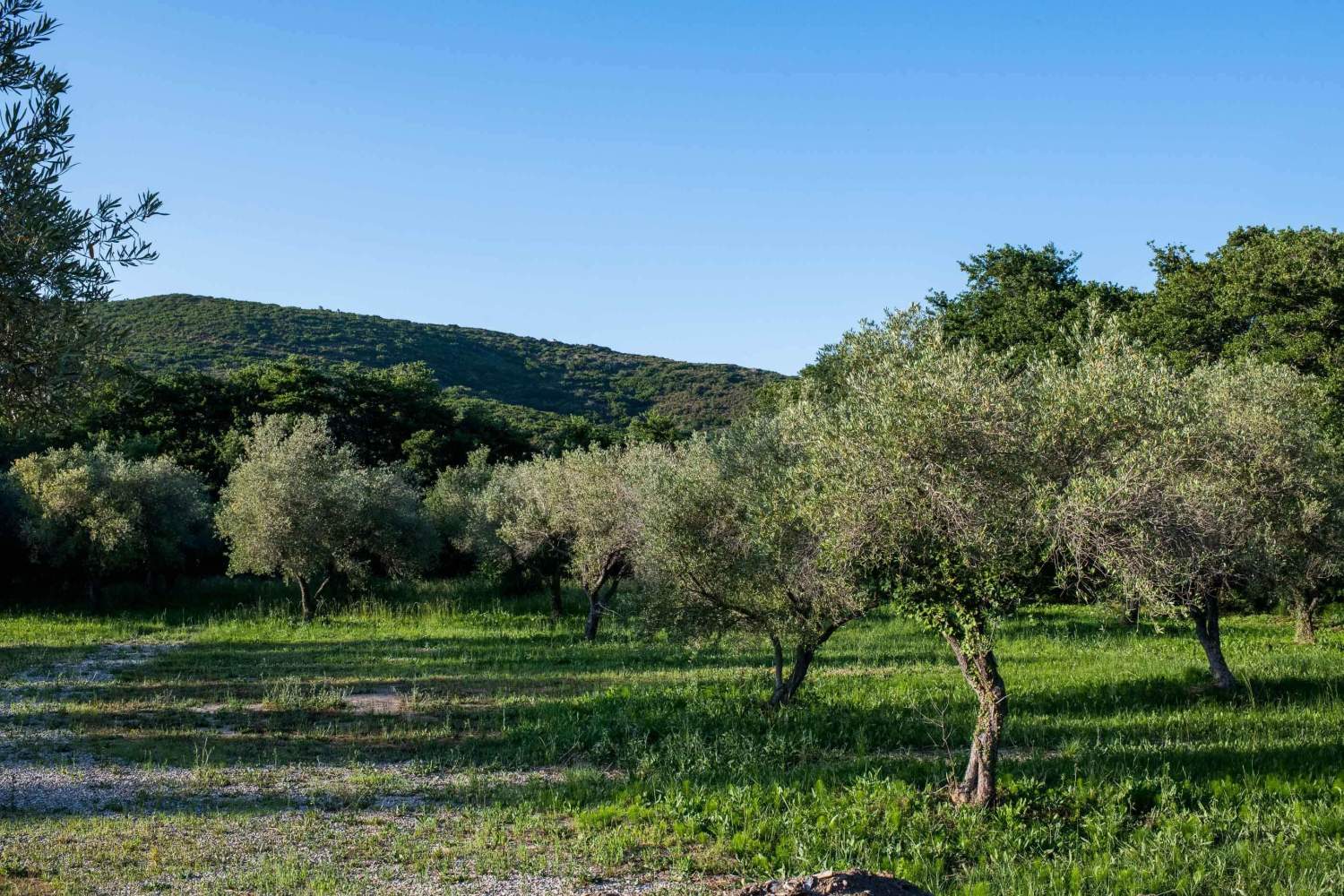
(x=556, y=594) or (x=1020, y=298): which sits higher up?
(x=1020, y=298)

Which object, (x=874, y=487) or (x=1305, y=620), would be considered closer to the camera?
(x=874, y=487)

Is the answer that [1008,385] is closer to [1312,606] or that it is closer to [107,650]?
[1312,606]

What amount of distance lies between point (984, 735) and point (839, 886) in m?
5.35

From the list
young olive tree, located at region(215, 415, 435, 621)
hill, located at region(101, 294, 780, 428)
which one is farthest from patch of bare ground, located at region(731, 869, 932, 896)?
hill, located at region(101, 294, 780, 428)

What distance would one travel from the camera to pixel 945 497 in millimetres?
8875

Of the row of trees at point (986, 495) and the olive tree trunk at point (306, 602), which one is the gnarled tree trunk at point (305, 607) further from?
the row of trees at point (986, 495)

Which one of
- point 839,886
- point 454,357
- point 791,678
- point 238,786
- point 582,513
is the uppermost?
point 454,357

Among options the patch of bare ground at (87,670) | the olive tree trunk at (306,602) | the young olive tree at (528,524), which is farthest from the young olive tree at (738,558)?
the olive tree trunk at (306,602)

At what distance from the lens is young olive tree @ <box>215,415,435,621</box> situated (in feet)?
100

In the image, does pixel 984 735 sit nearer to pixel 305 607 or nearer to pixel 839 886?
pixel 839 886

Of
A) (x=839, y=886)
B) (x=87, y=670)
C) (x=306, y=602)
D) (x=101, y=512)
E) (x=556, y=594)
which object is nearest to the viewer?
(x=839, y=886)

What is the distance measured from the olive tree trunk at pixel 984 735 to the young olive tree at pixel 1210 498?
1.62m

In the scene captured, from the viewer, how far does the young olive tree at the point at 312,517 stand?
30.5m

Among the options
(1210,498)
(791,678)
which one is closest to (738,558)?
(791,678)
